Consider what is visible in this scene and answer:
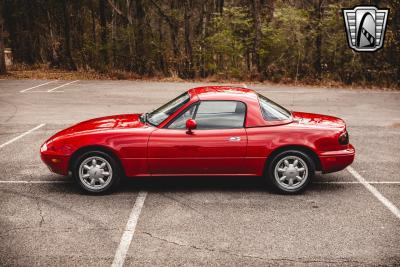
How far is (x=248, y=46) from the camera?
25.8 m

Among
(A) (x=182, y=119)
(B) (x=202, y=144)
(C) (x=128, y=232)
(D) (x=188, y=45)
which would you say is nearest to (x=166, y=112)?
(A) (x=182, y=119)

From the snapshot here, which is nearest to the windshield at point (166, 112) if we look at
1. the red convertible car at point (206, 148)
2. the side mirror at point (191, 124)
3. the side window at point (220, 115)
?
the red convertible car at point (206, 148)

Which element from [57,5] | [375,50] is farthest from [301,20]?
[57,5]

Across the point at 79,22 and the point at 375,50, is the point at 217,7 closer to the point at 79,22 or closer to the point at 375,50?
the point at 79,22

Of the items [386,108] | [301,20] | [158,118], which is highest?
[301,20]

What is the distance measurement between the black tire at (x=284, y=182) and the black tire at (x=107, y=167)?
6.99 ft

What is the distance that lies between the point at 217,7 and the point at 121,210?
96.6 ft

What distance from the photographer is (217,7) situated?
3384 centimetres

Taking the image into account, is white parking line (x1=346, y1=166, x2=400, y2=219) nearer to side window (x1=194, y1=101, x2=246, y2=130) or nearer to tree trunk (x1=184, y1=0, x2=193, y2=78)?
side window (x1=194, y1=101, x2=246, y2=130)

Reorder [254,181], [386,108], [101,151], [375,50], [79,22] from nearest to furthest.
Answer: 1. [101,151]
2. [254,181]
3. [386,108]
4. [375,50]
5. [79,22]

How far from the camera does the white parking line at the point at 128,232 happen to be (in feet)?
15.9

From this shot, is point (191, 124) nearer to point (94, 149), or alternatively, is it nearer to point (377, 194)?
point (94, 149)

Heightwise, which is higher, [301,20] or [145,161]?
[301,20]

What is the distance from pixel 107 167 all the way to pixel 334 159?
3197 millimetres
